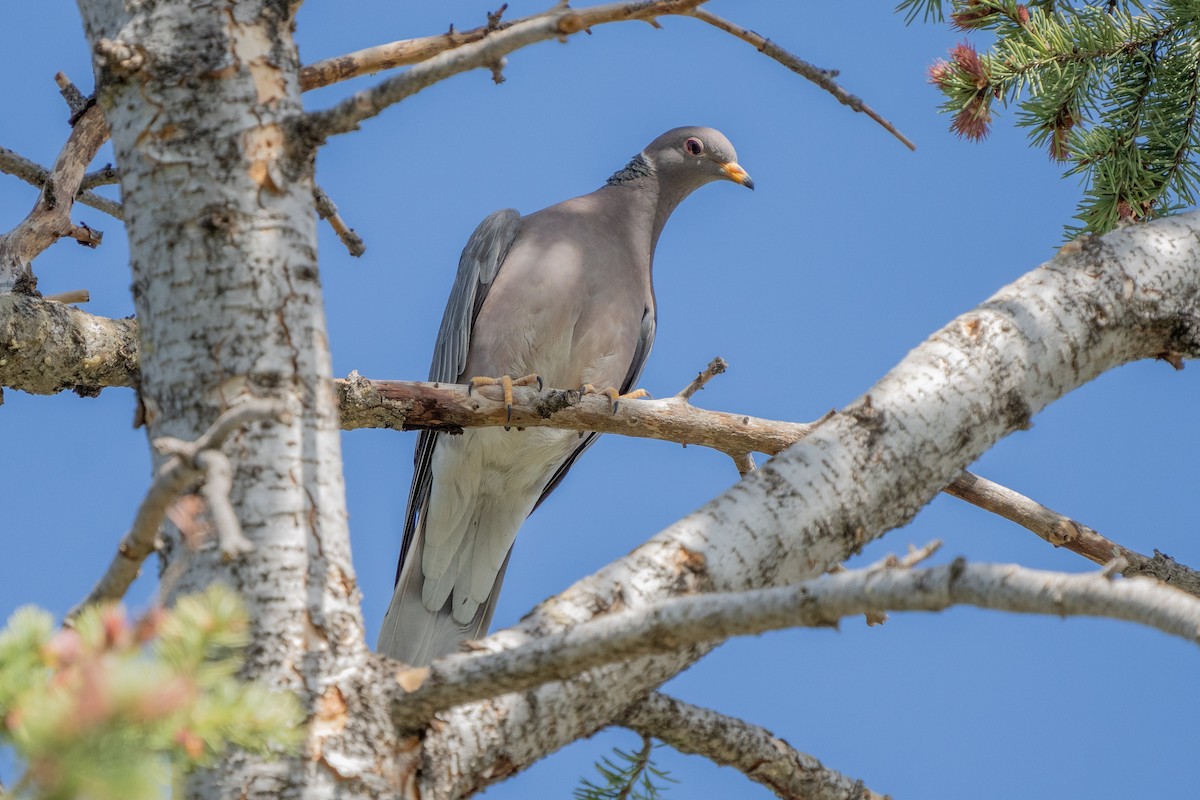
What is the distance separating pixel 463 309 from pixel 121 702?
13.2 ft

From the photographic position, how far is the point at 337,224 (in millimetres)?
3365

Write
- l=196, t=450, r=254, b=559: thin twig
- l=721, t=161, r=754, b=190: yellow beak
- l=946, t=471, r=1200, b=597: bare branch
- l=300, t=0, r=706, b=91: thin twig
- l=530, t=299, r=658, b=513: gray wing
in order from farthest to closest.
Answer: l=721, t=161, r=754, b=190: yellow beak, l=530, t=299, r=658, b=513: gray wing, l=946, t=471, r=1200, b=597: bare branch, l=300, t=0, r=706, b=91: thin twig, l=196, t=450, r=254, b=559: thin twig

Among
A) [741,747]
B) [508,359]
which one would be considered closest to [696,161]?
[508,359]

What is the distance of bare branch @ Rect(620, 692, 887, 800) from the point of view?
7.93ft

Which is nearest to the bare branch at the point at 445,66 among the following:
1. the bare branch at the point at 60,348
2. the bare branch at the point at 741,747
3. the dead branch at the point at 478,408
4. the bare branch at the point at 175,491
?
the bare branch at the point at 175,491

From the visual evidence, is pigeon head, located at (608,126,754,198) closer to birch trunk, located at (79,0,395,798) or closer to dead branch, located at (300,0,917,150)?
dead branch, located at (300,0,917,150)

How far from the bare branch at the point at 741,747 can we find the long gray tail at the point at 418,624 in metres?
1.86

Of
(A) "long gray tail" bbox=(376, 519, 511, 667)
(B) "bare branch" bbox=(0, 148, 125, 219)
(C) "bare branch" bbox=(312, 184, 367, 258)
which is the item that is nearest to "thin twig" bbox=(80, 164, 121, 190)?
(B) "bare branch" bbox=(0, 148, 125, 219)

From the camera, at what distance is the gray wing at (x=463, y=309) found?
4980 mm

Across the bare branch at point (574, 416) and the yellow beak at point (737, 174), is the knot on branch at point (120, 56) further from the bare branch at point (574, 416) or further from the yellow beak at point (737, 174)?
the yellow beak at point (737, 174)

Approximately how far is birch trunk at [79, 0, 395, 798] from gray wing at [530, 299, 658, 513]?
334 centimetres

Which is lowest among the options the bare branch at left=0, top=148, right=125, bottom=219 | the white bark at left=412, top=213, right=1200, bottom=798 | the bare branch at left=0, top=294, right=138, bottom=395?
the white bark at left=412, top=213, right=1200, bottom=798

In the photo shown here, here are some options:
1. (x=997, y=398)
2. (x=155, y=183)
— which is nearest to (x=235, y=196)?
(x=155, y=183)

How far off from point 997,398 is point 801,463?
0.52 metres
